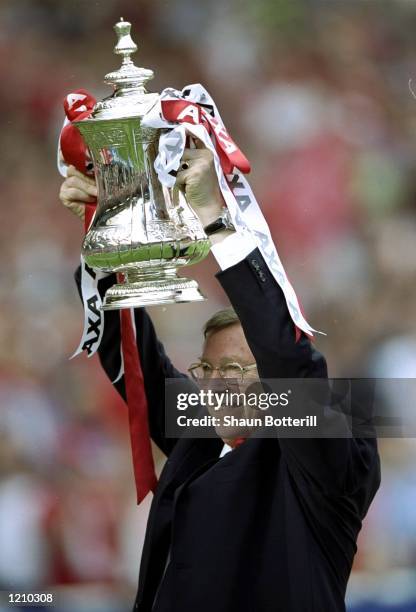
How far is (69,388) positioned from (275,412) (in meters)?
1.40

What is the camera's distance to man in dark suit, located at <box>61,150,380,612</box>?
1.53 meters

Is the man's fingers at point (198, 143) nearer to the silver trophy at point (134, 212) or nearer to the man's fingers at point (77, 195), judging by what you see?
the silver trophy at point (134, 212)

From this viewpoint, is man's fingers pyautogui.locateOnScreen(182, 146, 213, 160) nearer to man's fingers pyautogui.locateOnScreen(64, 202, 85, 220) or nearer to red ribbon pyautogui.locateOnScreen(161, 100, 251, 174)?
red ribbon pyautogui.locateOnScreen(161, 100, 251, 174)

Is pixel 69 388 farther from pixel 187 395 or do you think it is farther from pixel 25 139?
pixel 187 395

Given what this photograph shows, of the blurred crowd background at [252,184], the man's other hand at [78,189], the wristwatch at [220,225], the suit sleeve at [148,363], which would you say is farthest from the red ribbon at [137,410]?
the blurred crowd background at [252,184]

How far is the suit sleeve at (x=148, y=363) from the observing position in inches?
80.9

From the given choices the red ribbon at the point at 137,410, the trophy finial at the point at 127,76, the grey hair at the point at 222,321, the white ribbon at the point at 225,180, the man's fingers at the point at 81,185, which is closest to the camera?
the white ribbon at the point at 225,180

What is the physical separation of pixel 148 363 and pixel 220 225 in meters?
0.57

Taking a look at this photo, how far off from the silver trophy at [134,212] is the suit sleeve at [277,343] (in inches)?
3.7

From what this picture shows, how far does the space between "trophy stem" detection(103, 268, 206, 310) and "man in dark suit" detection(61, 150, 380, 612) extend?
9 centimetres

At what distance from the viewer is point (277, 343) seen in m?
1.51

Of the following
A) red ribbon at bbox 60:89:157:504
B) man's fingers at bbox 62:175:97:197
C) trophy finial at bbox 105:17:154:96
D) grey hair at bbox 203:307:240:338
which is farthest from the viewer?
red ribbon at bbox 60:89:157:504

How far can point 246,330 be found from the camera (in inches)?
60.0

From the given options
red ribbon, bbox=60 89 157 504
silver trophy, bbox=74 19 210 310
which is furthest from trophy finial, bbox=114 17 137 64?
red ribbon, bbox=60 89 157 504
